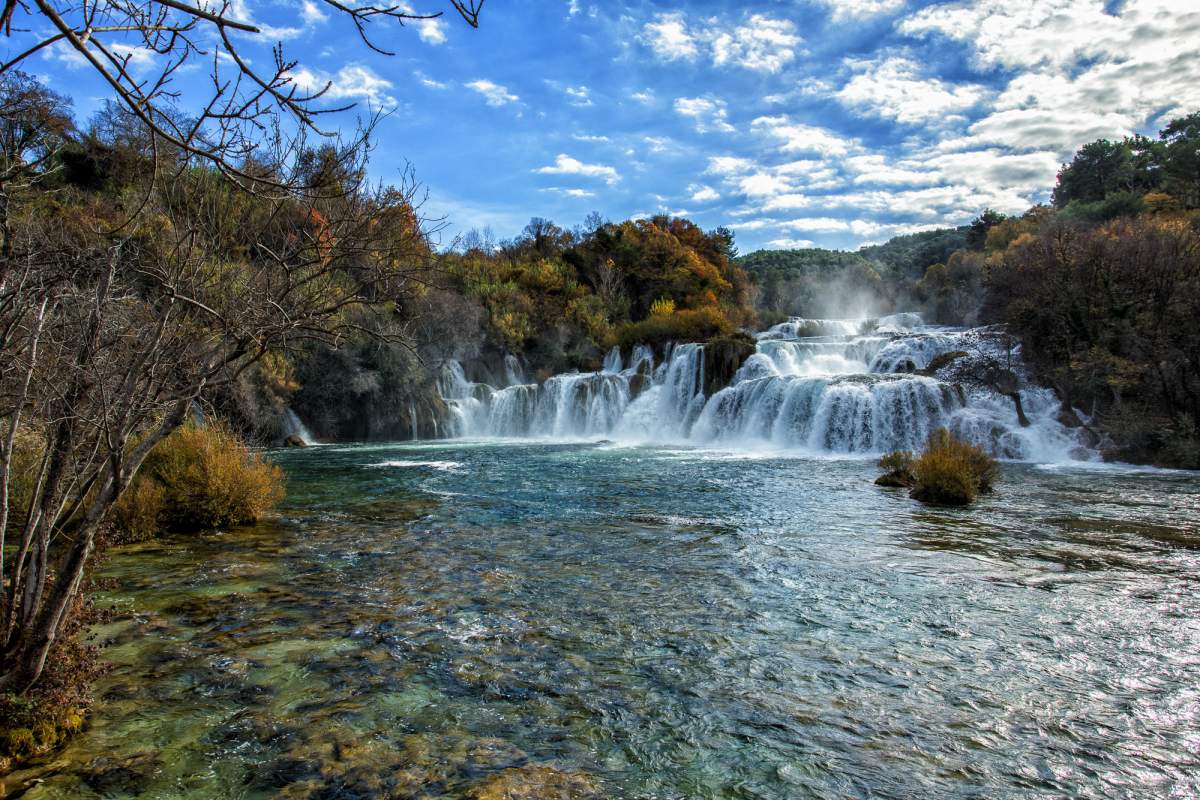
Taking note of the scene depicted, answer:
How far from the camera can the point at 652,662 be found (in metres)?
4.39

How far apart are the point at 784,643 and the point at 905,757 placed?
1464mm

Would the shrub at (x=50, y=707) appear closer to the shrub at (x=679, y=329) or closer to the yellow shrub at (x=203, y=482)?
the yellow shrub at (x=203, y=482)

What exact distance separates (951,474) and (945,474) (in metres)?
0.09

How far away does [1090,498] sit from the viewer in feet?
35.0

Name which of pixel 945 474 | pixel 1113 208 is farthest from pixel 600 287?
pixel 945 474

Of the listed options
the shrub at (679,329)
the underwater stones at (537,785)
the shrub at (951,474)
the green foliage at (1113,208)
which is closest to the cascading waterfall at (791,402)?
the shrub at (679,329)

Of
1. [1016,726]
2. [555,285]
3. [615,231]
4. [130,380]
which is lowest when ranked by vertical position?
[1016,726]

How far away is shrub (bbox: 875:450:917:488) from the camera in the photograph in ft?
39.6

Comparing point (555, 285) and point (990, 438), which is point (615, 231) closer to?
point (555, 285)

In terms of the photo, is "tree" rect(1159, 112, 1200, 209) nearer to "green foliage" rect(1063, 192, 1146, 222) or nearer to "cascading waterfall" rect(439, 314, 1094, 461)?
"green foliage" rect(1063, 192, 1146, 222)

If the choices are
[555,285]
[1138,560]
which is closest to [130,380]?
[1138,560]

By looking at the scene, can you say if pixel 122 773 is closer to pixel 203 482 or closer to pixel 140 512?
pixel 140 512

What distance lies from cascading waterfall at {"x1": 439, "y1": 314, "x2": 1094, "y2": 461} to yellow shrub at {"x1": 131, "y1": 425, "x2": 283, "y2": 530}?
15.2 m

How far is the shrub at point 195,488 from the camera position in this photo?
308 inches
